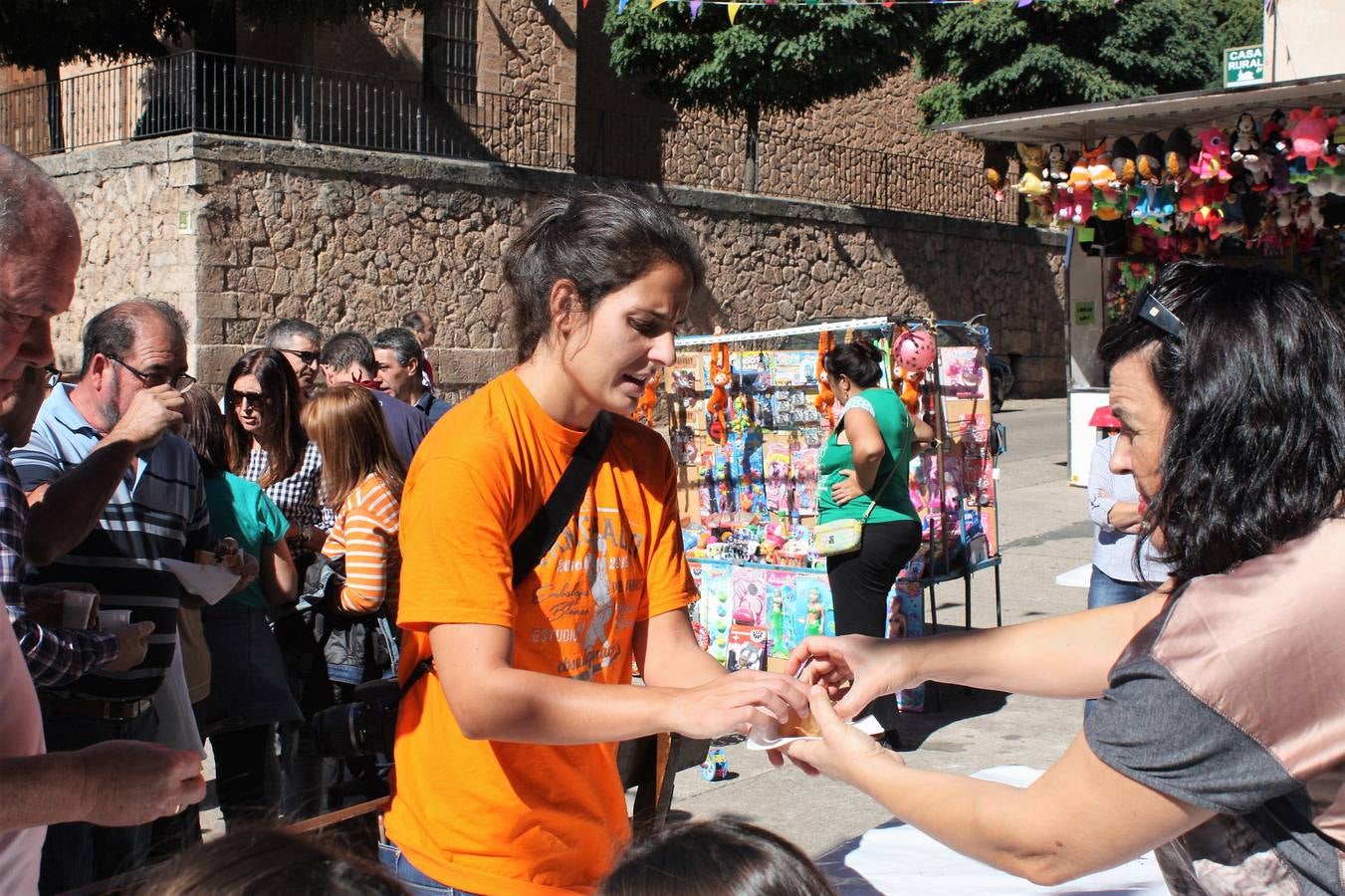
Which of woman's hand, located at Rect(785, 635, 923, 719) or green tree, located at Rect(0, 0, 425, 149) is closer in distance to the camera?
woman's hand, located at Rect(785, 635, 923, 719)

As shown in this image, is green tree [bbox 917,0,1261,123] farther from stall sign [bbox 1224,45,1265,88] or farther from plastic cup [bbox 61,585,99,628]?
plastic cup [bbox 61,585,99,628]

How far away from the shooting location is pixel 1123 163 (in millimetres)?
10414

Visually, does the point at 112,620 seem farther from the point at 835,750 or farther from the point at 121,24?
the point at 121,24

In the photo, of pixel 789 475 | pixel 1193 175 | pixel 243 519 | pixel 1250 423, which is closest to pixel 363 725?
pixel 1250 423

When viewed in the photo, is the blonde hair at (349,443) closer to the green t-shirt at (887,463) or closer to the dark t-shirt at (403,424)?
the dark t-shirt at (403,424)

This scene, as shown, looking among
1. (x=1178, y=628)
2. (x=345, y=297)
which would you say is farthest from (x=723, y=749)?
(x=345, y=297)

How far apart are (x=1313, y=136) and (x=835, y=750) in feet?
28.2

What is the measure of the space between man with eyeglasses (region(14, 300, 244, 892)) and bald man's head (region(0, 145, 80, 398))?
4.52 feet

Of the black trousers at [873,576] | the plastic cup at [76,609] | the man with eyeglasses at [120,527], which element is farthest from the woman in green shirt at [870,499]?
the plastic cup at [76,609]

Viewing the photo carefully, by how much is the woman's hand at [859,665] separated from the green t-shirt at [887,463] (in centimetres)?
349

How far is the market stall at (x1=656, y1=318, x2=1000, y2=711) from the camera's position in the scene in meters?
6.52

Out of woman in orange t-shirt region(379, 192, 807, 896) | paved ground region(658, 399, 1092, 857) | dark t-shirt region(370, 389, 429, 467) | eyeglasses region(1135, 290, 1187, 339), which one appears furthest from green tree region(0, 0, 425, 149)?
eyeglasses region(1135, 290, 1187, 339)

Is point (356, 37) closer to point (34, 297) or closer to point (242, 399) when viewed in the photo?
point (242, 399)

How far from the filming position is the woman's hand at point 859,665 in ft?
7.65
